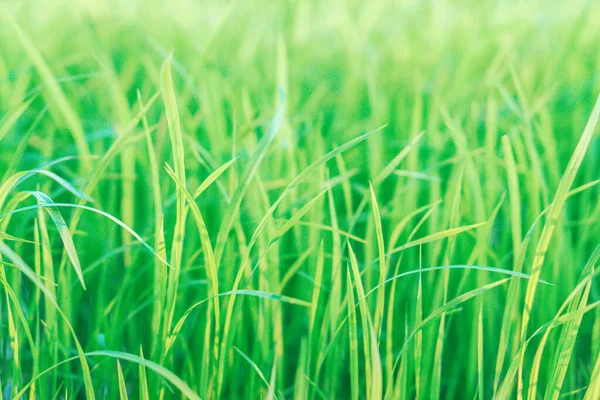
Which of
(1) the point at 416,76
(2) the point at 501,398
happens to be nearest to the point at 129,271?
(2) the point at 501,398

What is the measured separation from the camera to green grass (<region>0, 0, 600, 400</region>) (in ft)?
1.98

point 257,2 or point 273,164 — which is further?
point 257,2

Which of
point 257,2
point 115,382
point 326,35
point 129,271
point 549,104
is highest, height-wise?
point 257,2

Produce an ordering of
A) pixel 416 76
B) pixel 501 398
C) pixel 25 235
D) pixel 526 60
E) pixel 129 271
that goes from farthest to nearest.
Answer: pixel 526 60 < pixel 416 76 < pixel 25 235 < pixel 129 271 < pixel 501 398

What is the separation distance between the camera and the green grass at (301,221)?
604 millimetres

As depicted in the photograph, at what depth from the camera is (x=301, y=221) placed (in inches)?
30.6

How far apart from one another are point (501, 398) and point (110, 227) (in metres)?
0.52

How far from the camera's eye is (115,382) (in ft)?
2.24

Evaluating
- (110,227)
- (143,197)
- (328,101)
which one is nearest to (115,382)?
(110,227)

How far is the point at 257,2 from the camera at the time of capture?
2.05 m

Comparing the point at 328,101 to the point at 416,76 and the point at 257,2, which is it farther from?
the point at 257,2

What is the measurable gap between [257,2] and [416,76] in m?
0.95

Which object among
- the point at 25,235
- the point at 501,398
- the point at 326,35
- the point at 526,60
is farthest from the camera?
the point at 326,35

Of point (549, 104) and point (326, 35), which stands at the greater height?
point (326, 35)
